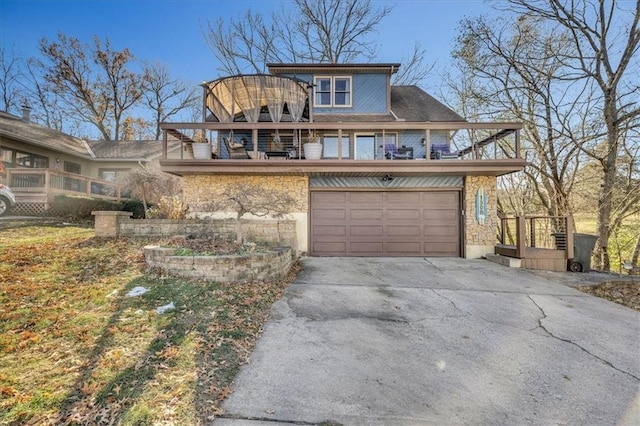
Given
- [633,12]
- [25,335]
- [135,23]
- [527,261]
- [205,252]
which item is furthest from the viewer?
[135,23]

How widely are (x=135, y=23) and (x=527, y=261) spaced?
Result: 1617 cm

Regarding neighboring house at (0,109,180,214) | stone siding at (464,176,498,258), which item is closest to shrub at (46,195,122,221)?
neighboring house at (0,109,180,214)

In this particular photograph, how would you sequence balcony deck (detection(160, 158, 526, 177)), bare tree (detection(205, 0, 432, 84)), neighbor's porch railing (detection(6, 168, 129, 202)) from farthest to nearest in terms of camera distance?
bare tree (detection(205, 0, 432, 84))
neighbor's porch railing (detection(6, 168, 129, 202))
balcony deck (detection(160, 158, 526, 177))

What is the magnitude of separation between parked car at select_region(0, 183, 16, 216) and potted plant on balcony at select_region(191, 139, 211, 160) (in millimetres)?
7511

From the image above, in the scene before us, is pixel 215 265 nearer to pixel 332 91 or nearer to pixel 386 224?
pixel 386 224

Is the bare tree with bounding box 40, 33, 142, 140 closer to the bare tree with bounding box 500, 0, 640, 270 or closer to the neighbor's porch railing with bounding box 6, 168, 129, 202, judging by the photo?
the neighbor's porch railing with bounding box 6, 168, 129, 202

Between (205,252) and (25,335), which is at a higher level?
(205,252)

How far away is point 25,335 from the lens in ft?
11.2

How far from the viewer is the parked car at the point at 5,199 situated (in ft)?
34.6

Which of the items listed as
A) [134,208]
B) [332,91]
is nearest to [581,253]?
[332,91]

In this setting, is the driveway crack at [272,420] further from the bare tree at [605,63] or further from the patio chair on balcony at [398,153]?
the bare tree at [605,63]

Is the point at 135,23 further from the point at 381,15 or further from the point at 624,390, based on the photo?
the point at 624,390

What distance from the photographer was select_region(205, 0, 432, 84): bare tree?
1806cm

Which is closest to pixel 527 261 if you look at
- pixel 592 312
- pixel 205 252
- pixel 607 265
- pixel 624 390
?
pixel 592 312
